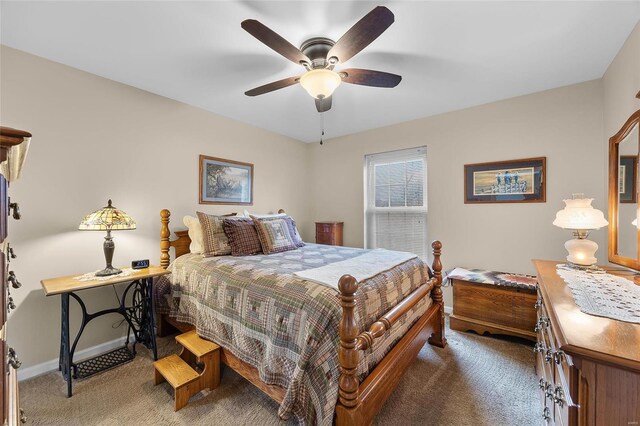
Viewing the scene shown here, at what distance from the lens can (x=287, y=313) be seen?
4.95 feet

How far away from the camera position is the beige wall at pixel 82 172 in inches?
78.0

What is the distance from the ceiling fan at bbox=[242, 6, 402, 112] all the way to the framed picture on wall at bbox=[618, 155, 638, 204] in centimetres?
162

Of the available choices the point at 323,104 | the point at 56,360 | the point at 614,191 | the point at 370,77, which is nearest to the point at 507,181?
the point at 614,191

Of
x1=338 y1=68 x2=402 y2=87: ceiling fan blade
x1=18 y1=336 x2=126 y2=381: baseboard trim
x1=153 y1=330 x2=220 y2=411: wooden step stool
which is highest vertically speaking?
x1=338 y1=68 x2=402 y2=87: ceiling fan blade

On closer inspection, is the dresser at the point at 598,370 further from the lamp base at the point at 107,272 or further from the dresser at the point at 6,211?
the lamp base at the point at 107,272

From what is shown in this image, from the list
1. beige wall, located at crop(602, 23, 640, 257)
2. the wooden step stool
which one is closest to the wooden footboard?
the wooden step stool

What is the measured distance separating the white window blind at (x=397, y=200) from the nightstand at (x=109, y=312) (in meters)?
2.74

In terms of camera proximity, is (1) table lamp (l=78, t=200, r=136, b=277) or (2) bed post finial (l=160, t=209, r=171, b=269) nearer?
(1) table lamp (l=78, t=200, r=136, b=277)

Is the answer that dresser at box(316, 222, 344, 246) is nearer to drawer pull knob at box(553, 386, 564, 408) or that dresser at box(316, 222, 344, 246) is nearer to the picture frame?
the picture frame

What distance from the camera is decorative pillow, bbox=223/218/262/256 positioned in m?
2.54

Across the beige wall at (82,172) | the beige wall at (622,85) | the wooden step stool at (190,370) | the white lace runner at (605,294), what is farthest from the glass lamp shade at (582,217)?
the beige wall at (82,172)

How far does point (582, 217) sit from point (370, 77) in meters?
1.77

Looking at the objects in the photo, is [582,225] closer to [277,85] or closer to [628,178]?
[628,178]

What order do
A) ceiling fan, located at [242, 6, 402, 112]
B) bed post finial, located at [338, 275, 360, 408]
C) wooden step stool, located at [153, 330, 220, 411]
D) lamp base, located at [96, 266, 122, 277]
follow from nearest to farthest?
bed post finial, located at [338, 275, 360, 408], ceiling fan, located at [242, 6, 402, 112], wooden step stool, located at [153, 330, 220, 411], lamp base, located at [96, 266, 122, 277]
